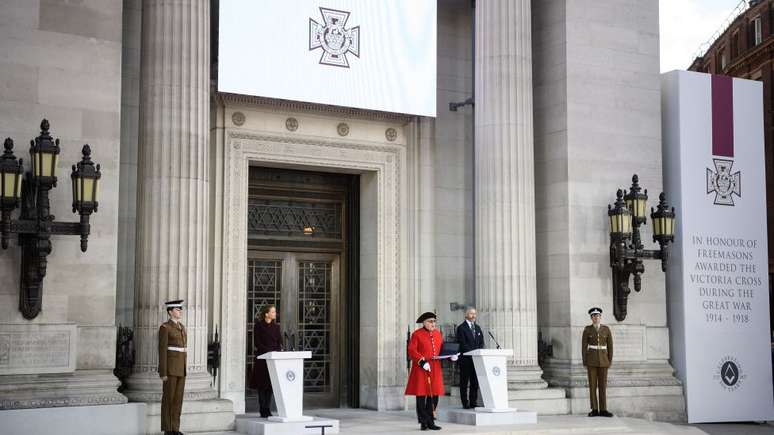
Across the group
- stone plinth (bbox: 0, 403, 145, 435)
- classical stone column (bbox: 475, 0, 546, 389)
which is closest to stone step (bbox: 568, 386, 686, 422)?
classical stone column (bbox: 475, 0, 546, 389)

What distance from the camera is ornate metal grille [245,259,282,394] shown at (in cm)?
1789

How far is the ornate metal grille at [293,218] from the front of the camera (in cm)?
1816

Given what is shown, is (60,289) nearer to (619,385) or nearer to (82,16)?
(82,16)

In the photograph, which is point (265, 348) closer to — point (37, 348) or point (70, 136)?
point (37, 348)

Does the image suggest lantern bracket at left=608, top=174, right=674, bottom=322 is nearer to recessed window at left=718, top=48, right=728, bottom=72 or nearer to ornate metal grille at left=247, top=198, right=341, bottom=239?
ornate metal grille at left=247, top=198, right=341, bottom=239

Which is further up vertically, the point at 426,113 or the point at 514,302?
the point at 426,113

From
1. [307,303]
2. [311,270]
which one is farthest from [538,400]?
[311,270]

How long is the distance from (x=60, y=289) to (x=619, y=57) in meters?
11.2

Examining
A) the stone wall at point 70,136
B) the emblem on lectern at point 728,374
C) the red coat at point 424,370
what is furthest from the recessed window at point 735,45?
the stone wall at point 70,136

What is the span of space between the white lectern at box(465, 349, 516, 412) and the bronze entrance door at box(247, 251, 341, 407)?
4.05 meters

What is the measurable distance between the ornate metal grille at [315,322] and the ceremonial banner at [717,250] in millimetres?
6645

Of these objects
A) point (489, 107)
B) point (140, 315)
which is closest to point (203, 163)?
point (140, 315)

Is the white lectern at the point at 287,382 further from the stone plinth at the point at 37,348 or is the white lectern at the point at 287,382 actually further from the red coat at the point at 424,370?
A: the stone plinth at the point at 37,348

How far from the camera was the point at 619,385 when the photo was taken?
1780 centimetres
